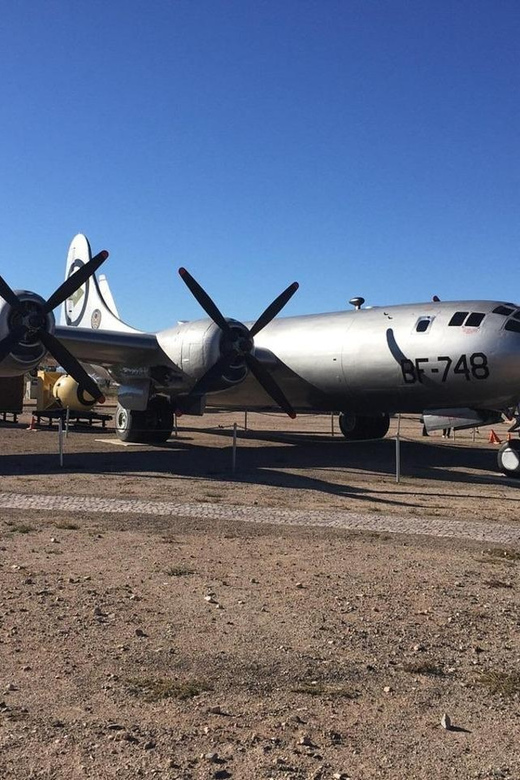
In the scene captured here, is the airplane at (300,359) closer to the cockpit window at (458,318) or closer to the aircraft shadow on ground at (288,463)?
the cockpit window at (458,318)

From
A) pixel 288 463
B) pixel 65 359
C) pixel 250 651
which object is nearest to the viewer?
pixel 250 651

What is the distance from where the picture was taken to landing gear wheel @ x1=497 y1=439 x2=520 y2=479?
16031 millimetres

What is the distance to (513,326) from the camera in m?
16.4

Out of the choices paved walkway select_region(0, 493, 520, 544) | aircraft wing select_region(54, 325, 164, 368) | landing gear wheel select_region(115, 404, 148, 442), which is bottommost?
paved walkway select_region(0, 493, 520, 544)

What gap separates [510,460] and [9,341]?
1218 cm

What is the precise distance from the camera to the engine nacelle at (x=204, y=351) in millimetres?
18438

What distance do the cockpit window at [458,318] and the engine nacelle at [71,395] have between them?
58.7ft

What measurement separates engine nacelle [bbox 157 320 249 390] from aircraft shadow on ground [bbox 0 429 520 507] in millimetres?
2269

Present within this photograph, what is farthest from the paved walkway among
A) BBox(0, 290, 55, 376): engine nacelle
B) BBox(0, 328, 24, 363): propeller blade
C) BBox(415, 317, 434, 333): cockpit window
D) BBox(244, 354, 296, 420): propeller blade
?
BBox(415, 317, 434, 333): cockpit window

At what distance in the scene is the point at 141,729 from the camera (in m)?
3.88

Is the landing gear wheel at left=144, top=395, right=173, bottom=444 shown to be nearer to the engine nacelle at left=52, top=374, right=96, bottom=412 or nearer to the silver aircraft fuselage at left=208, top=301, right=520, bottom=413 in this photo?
A: the silver aircraft fuselage at left=208, top=301, right=520, bottom=413

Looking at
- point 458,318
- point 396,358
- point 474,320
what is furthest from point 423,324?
point 474,320

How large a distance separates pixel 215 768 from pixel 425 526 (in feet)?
23.4

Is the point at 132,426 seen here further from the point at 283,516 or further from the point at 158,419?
the point at 283,516
